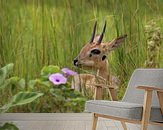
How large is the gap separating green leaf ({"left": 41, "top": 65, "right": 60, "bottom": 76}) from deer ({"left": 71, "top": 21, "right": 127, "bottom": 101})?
0.26 m

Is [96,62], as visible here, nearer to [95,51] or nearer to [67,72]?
[95,51]

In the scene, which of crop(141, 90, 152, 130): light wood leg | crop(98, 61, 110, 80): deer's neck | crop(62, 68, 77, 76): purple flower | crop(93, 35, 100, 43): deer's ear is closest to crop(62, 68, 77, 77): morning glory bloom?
crop(62, 68, 77, 76): purple flower

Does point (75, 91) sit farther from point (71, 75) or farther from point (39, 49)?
point (39, 49)

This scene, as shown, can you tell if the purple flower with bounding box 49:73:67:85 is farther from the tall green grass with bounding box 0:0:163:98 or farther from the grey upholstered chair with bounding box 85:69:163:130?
the grey upholstered chair with bounding box 85:69:163:130

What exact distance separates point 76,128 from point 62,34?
1.32 meters

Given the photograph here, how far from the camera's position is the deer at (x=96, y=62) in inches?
199

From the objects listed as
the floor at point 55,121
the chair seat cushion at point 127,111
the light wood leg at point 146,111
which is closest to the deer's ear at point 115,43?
the floor at point 55,121

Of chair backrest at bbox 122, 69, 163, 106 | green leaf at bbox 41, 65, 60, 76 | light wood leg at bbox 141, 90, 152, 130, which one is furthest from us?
green leaf at bbox 41, 65, 60, 76

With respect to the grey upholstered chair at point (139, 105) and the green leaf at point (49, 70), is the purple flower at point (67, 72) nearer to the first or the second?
the green leaf at point (49, 70)

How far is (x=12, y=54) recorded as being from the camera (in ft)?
16.5

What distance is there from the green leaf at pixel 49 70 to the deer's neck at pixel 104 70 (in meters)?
0.58

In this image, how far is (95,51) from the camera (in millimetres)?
5086

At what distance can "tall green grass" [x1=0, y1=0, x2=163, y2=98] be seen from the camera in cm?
506

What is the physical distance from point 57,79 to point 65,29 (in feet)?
2.30
